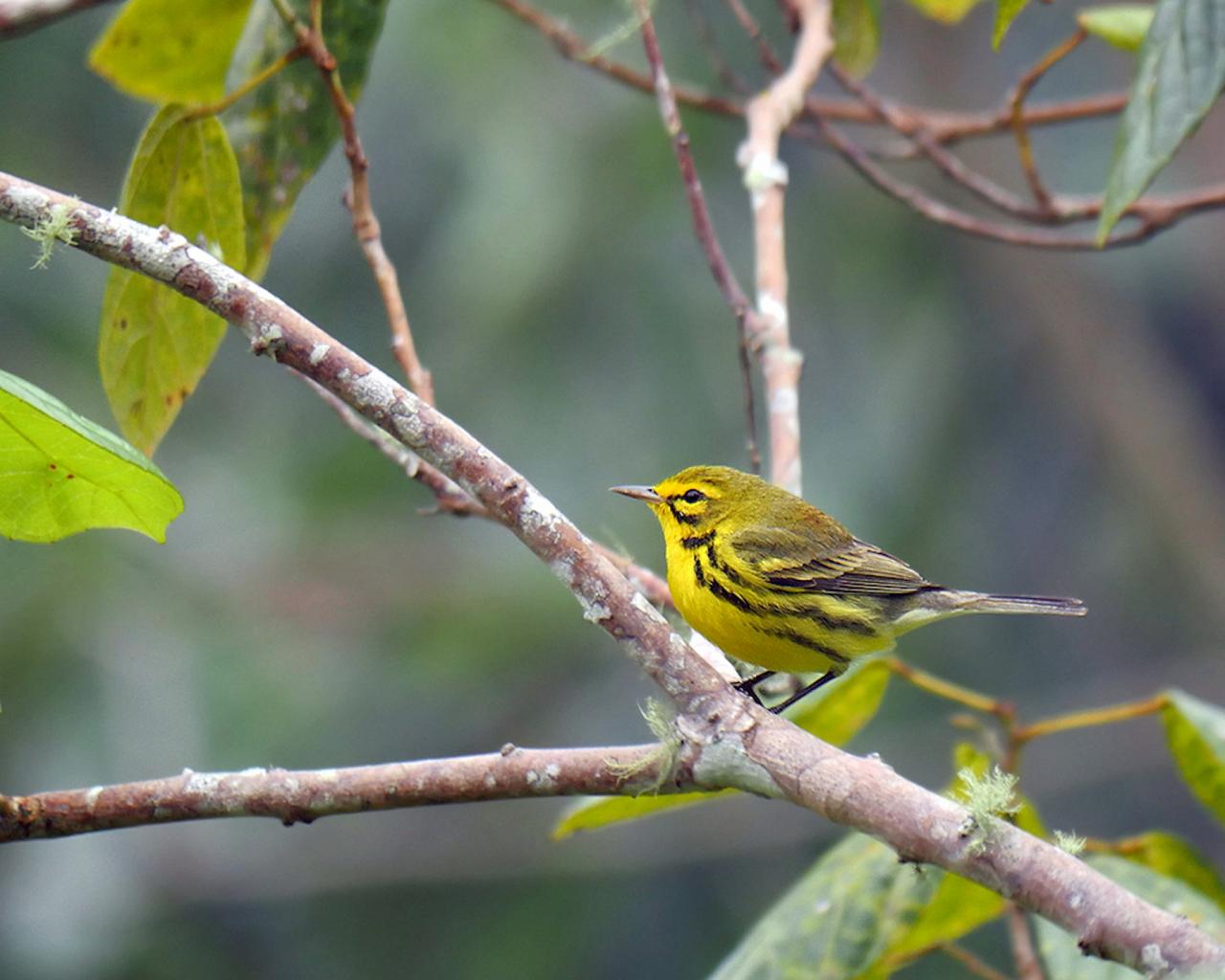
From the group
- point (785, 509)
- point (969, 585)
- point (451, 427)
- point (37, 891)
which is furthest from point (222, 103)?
point (969, 585)

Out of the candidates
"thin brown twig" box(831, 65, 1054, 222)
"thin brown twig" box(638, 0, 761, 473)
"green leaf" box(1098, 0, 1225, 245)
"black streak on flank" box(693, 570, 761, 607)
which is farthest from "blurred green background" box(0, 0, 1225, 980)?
"green leaf" box(1098, 0, 1225, 245)

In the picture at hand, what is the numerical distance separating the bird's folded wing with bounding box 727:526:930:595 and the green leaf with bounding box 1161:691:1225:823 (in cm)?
81

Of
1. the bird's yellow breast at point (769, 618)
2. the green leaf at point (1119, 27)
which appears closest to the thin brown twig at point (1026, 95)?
the green leaf at point (1119, 27)

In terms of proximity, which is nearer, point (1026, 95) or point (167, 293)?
point (167, 293)

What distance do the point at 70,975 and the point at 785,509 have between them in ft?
14.7

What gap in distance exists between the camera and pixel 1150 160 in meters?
2.37

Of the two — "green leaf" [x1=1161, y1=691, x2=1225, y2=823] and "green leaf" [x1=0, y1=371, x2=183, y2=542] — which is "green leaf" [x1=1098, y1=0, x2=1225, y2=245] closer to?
"green leaf" [x1=1161, y1=691, x2=1225, y2=823]

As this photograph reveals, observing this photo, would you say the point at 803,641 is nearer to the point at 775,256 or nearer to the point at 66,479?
the point at 775,256

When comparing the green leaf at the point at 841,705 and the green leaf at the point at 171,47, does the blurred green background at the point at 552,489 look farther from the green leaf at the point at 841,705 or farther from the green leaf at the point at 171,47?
the green leaf at the point at 841,705

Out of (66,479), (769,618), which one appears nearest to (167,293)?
(66,479)

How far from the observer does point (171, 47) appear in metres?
2.82

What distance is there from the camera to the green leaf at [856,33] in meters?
3.79

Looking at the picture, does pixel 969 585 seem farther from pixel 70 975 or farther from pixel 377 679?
pixel 70 975

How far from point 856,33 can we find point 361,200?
1694 millimetres
